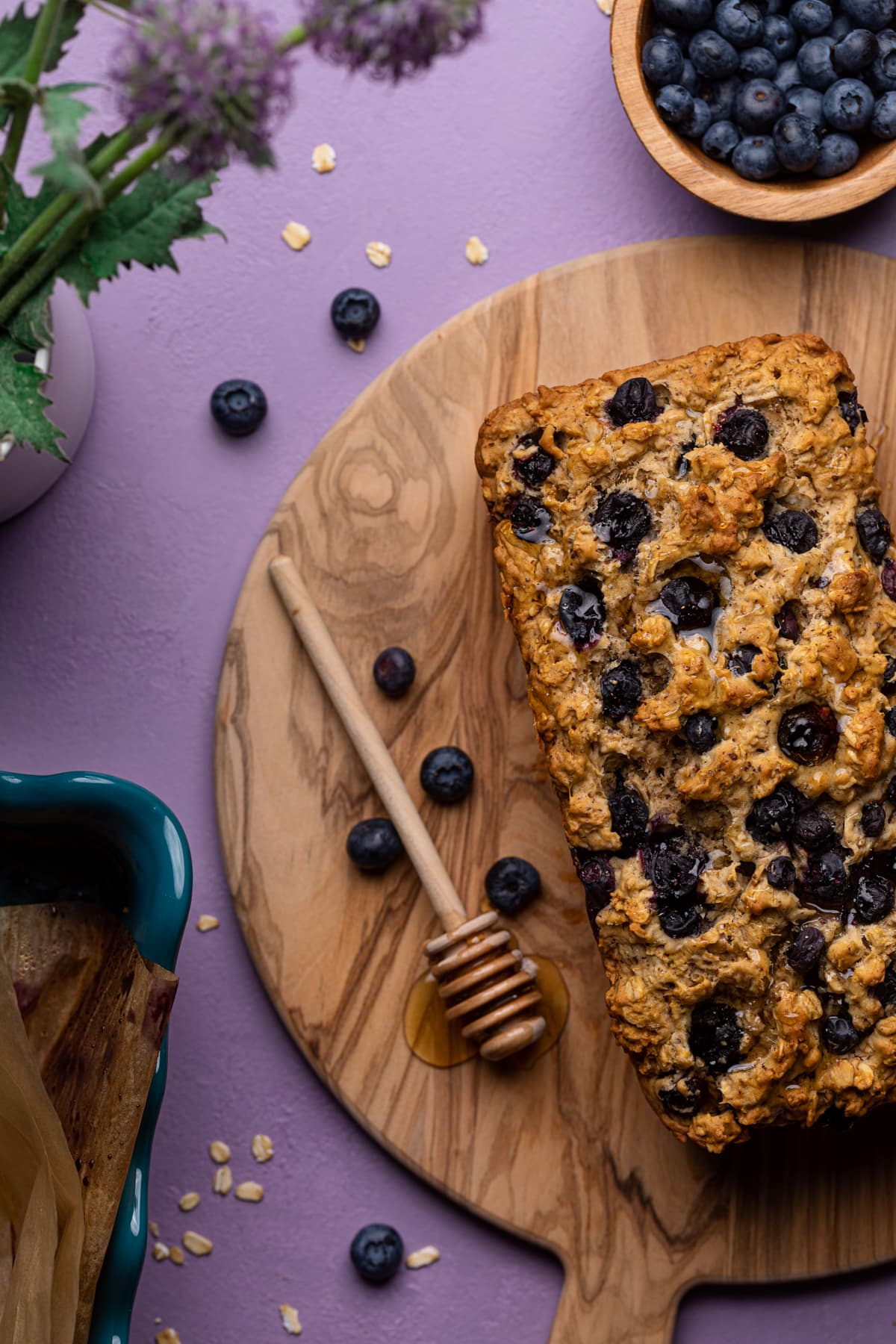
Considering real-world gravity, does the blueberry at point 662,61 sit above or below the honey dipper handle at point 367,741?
above

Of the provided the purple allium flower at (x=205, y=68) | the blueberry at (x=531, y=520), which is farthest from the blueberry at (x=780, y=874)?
the purple allium flower at (x=205, y=68)

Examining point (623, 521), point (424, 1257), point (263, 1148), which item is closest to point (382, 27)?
point (623, 521)

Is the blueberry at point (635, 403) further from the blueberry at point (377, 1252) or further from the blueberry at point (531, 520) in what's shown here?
the blueberry at point (377, 1252)

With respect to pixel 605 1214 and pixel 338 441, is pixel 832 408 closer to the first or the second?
pixel 338 441

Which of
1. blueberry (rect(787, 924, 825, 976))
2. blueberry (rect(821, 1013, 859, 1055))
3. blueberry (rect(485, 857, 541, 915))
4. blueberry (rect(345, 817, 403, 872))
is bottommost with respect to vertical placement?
blueberry (rect(821, 1013, 859, 1055))

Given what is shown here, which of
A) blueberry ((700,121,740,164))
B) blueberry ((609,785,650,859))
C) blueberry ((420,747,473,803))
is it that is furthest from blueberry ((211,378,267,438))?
blueberry ((609,785,650,859))

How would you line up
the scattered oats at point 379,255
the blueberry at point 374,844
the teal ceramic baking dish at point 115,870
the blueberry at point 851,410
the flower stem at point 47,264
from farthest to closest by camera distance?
the scattered oats at point 379,255 < the blueberry at point 374,844 < the blueberry at point 851,410 < the teal ceramic baking dish at point 115,870 < the flower stem at point 47,264

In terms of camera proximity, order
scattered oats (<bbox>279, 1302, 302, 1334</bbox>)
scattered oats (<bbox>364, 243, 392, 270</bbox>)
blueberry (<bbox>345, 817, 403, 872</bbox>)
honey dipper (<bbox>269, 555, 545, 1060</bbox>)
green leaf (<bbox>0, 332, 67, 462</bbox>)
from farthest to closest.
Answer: scattered oats (<bbox>364, 243, 392, 270</bbox>) < scattered oats (<bbox>279, 1302, 302, 1334</bbox>) < blueberry (<bbox>345, 817, 403, 872</bbox>) < honey dipper (<bbox>269, 555, 545, 1060</bbox>) < green leaf (<bbox>0, 332, 67, 462</bbox>)

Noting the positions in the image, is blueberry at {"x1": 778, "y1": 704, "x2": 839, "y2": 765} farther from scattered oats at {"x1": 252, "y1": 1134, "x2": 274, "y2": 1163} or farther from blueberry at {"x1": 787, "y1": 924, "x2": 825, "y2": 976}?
scattered oats at {"x1": 252, "y1": 1134, "x2": 274, "y2": 1163}
